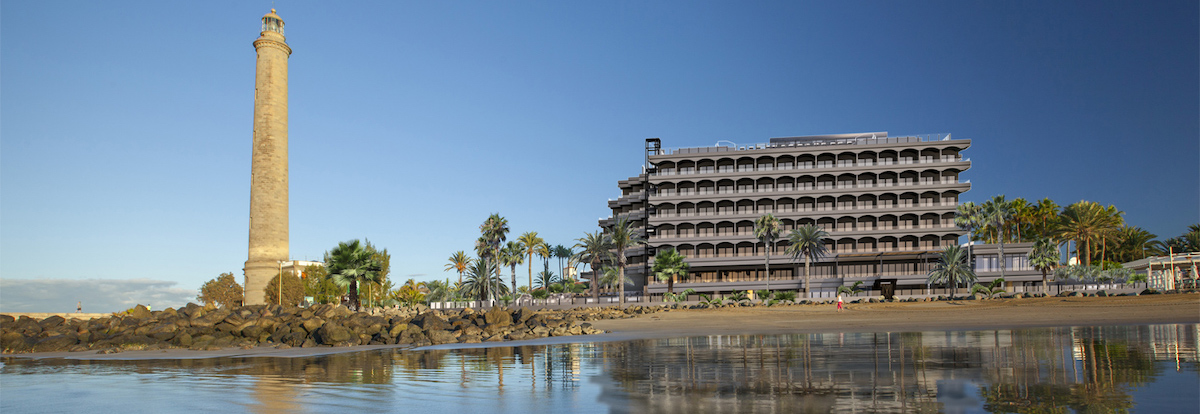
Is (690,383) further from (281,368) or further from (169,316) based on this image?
(169,316)

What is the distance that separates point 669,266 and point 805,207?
2296cm

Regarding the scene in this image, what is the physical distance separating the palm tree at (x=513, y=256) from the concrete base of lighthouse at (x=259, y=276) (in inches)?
1432

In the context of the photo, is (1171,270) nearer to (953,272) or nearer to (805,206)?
(953,272)

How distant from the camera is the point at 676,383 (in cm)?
1205

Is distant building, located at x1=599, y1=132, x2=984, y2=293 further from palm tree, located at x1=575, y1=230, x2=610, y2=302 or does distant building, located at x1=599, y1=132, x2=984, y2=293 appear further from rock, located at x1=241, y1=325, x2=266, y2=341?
rock, located at x1=241, y1=325, x2=266, y2=341

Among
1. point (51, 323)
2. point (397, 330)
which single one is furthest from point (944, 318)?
point (51, 323)

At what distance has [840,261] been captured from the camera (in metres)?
95.6

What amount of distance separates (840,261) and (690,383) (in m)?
89.1

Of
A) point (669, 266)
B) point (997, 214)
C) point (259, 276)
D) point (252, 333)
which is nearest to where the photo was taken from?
point (252, 333)

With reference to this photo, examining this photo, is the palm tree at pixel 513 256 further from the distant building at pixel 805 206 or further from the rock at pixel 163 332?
the rock at pixel 163 332

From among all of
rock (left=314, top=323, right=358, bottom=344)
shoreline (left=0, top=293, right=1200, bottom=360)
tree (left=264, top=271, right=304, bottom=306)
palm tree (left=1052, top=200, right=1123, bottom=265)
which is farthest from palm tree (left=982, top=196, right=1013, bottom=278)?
rock (left=314, top=323, right=358, bottom=344)

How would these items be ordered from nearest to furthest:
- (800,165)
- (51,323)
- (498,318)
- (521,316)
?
1. (498,318)
2. (51,323)
3. (521,316)
4. (800,165)

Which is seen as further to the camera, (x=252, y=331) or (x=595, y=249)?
(x=595, y=249)

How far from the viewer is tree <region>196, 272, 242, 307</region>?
73250 mm
